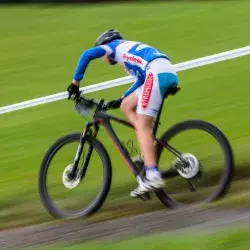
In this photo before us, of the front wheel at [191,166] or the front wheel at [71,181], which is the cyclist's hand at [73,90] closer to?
the front wheel at [71,181]

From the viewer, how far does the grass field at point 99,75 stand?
9.11 m

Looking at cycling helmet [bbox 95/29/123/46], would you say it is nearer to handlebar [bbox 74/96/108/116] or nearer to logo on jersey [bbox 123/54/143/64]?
logo on jersey [bbox 123/54/143/64]

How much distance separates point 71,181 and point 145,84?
3.94 feet

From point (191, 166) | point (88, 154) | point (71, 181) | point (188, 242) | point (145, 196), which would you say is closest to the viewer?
point (188, 242)

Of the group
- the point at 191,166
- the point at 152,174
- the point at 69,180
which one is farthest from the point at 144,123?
the point at 69,180

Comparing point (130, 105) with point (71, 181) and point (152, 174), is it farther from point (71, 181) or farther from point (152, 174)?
point (71, 181)

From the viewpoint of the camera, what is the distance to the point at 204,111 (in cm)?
1209

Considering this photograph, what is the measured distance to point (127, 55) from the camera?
7199mm

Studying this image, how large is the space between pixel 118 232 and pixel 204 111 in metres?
6.10

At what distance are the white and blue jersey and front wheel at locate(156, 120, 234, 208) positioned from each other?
0.62 meters

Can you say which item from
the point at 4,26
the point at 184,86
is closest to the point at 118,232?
the point at 184,86

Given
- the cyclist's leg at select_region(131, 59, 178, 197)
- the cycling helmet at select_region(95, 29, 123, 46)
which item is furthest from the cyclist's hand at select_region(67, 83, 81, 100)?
the cyclist's leg at select_region(131, 59, 178, 197)

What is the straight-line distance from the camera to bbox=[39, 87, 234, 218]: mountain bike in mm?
7066

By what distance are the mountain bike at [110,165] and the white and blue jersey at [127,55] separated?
1.06 ft
